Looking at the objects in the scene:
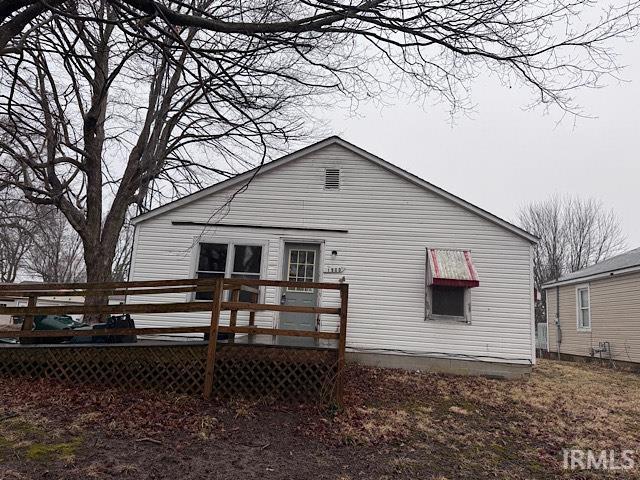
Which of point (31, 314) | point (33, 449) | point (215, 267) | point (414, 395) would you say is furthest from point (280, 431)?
point (215, 267)

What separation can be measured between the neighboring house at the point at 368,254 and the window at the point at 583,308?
25.7 ft

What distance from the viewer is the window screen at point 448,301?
30.8 feet

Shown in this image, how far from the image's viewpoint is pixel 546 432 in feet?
18.6

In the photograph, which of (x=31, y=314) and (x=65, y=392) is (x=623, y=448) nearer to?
(x=65, y=392)

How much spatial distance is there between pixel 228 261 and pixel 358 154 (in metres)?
3.98

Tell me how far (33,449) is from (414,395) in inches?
211

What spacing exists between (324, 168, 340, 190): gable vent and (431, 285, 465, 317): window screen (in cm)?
326

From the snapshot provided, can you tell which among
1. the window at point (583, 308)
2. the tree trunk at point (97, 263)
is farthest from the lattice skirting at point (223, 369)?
the window at point (583, 308)

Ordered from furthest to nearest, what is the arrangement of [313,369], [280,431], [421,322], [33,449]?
[421,322], [313,369], [280,431], [33,449]

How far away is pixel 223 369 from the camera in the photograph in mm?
6152

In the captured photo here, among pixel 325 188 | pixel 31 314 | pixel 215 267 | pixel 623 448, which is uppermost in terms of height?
pixel 325 188

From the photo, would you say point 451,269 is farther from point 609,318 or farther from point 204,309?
point 609,318

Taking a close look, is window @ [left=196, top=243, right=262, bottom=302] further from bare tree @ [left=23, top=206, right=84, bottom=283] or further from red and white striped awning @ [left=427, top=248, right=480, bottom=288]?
bare tree @ [left=23, top=206, right=84, bottom=283]

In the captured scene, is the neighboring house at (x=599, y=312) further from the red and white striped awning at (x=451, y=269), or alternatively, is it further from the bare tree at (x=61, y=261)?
the bare tree at (x=61, y=261)
